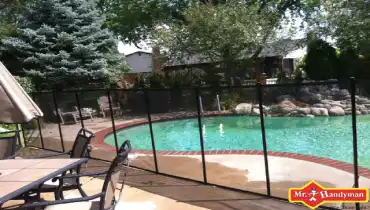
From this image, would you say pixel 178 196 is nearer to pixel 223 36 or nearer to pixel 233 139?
pixel 233 139

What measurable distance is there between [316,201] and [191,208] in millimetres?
1400

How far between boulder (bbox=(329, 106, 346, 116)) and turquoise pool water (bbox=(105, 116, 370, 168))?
0.97 ft

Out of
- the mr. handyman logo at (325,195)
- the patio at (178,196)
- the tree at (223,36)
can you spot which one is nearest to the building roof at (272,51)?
the tree at (223,36)

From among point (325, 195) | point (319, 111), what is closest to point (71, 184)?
point (325, 195)

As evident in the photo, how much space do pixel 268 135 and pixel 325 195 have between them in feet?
21.1

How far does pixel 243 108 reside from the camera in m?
11.6

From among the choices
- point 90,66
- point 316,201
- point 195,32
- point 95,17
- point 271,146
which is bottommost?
point 271,146

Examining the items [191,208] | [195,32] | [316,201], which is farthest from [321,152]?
[195,32]

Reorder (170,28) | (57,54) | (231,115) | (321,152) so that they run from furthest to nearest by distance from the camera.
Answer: (170,28) → (57,54) → (231,115) → (321,152)

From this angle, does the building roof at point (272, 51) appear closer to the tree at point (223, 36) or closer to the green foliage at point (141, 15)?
the tree at point (223, 36)

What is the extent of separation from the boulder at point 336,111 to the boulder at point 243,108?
3.04m

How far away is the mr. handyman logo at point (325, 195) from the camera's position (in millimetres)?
3666

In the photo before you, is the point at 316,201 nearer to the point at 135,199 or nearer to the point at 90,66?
the point at 135,199

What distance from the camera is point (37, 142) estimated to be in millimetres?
8797
